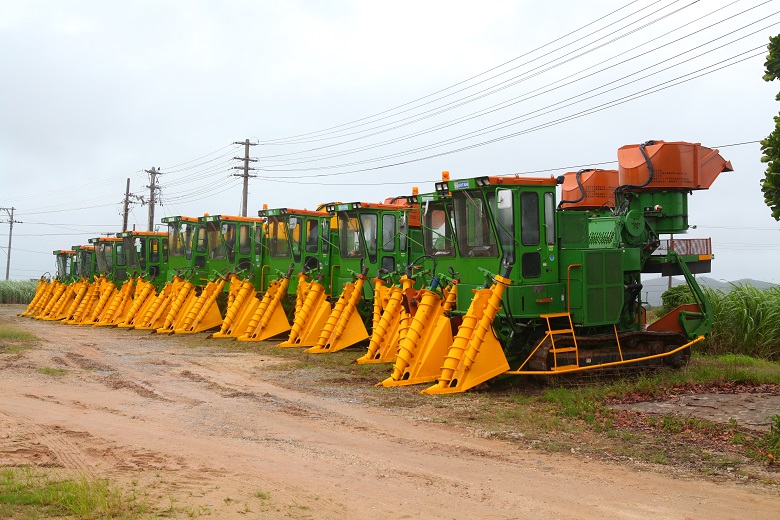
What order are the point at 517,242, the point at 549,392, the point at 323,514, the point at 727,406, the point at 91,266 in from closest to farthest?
the point at 323,514
the point at 727,406
the point at 549,392
the point at 517,242
the point at 91,266

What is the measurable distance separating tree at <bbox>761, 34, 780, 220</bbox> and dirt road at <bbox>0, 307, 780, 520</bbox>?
236 cm

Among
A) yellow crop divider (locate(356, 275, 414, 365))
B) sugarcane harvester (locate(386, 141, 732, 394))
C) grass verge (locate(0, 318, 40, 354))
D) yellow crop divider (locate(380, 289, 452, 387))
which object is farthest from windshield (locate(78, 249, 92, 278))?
sugarcane harvester (locate(386, 141, 732, 394))

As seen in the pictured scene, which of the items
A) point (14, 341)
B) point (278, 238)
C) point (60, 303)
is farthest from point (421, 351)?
point (60, 303)

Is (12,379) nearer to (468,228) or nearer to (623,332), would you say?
(468,228)

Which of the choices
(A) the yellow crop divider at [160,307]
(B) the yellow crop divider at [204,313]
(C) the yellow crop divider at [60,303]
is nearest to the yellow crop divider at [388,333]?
(B) the yellow crop divider at [204,313]

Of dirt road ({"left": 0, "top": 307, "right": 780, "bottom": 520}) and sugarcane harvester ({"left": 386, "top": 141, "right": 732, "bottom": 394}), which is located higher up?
sugarcane harvester ({"left": 386, "top": 141, "right": 732, "bottom": 394})

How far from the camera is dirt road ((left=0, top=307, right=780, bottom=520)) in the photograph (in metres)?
5.89

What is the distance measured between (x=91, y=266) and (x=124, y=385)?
66.1 ft

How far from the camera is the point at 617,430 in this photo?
8742 millimetres

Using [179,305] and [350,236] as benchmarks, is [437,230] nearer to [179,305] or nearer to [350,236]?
[350,236]

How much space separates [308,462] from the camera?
7.17 metres

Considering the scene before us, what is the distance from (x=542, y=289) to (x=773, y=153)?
5706 mm

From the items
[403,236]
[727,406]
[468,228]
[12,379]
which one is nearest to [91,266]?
[403,236]

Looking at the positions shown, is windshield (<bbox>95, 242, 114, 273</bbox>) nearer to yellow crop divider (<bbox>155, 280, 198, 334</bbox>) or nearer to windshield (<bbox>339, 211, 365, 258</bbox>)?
yellow crop divider (<bbox>155, 280, 198, 334</bbox>)
